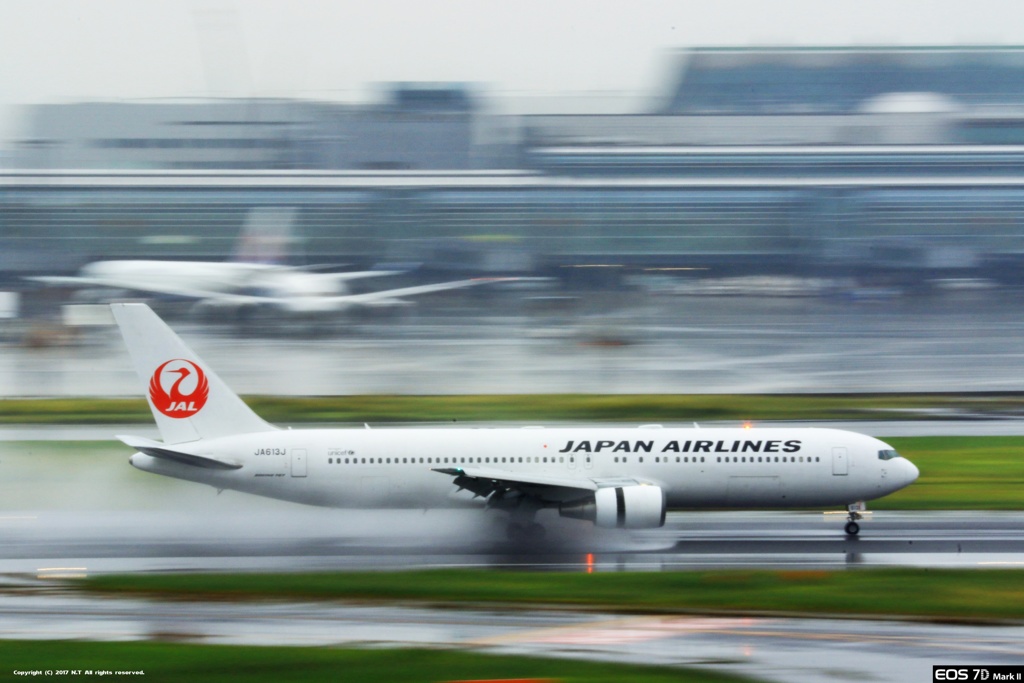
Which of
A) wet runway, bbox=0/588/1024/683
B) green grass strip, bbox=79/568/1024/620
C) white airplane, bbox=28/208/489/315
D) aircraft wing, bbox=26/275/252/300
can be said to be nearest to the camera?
wet runway, bbox=0/588/1024/683

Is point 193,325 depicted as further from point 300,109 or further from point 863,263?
point 863,263

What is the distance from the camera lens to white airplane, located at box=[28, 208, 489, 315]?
218 feet

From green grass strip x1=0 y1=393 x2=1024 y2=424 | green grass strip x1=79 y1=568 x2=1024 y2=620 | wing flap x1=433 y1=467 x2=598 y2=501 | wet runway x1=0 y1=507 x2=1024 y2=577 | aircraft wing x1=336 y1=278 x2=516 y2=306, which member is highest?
aircraft wing x1=336 y1=278 x2=516 y2=306

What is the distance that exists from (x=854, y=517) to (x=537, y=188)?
54.6 m

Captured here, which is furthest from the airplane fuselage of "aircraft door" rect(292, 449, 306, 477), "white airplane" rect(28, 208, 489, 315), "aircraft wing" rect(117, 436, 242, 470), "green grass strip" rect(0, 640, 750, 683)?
"white airplane" rect(28, 208, 489, 315)

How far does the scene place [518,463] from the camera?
26.5m

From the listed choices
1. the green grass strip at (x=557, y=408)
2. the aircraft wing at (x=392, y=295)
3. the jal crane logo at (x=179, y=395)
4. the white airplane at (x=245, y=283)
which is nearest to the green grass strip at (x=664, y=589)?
the jal crane logo at (x=179, y=395)

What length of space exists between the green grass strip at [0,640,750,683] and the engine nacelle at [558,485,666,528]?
874 centimetres

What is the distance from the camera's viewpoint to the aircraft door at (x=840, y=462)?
2644 cm

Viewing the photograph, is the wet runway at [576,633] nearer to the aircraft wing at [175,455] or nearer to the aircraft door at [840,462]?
the aircraft wing at [175,455]

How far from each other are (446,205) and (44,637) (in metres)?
61.0

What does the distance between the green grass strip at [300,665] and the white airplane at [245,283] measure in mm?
50531

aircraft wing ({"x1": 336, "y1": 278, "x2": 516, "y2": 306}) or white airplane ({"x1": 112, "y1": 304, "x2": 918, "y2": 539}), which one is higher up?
aircraft wing ({"x1": 336, "y1": 278, "x2": 516, "y2": 306})

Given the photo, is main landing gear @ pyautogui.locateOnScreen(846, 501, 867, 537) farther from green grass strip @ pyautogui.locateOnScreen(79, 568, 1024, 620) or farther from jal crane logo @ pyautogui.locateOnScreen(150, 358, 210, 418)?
jal crane logo @ pyautogui.locateOnScreen(150, 358, 210, 418)
